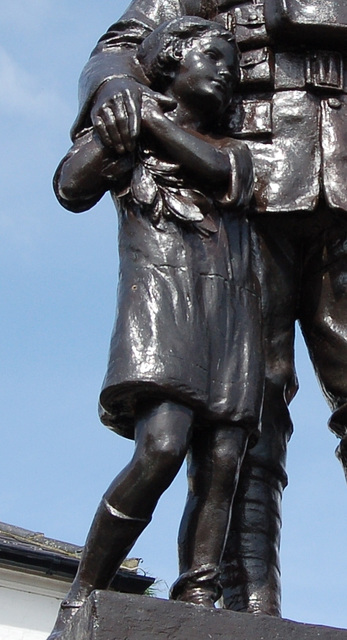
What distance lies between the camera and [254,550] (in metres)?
4.63

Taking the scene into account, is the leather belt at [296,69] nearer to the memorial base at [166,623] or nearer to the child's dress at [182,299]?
the child's dress at [182,299]

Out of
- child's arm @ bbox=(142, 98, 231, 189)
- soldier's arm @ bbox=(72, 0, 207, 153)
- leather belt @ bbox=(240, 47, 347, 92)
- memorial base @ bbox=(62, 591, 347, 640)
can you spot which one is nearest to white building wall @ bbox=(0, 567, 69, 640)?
soldier's arm @ bbox=(72, 0, 207, 153)

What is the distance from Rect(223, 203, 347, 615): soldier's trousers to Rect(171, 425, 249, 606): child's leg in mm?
381

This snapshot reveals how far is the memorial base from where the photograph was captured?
12.3ft

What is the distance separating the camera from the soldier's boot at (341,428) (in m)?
4.79

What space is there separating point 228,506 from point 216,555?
0.17 m

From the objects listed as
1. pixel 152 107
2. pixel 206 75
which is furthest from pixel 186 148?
pixel 206 75

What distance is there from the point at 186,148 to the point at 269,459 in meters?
1.18

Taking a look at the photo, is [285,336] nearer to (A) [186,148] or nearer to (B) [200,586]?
(A) [186,148]

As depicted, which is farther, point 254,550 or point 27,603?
point 27,603

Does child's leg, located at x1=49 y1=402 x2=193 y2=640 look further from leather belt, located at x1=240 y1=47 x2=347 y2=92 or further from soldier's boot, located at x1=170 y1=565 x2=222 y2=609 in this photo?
leather belt, located at x1=240 y1=47 x2=347 y2=92

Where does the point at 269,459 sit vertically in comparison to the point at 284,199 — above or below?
below

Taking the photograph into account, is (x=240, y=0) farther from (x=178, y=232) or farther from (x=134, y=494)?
(x=134, y=494)

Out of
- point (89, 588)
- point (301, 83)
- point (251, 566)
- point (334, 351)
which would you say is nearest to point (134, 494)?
point (89, 588)
